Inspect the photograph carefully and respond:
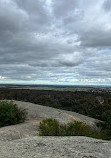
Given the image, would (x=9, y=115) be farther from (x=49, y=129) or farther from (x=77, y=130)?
(x=77, y=130)

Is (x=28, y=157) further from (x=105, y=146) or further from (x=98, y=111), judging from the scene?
(x=98, y=111)

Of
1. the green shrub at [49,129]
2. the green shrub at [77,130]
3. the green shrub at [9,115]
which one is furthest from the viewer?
the green shrub at [9,115]

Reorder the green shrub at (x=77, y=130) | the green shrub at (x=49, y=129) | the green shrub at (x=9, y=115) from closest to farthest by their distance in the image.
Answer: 1. the green shrub at (x=49, y=129)
2. the green shrub at (x=77, y=130)
3. the green shrub at (x=9, y=115)

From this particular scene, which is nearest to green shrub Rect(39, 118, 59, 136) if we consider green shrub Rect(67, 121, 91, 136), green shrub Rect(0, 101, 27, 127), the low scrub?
the low scrub

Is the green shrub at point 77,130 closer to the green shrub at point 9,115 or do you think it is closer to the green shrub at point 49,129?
the green shrub at point 49,129

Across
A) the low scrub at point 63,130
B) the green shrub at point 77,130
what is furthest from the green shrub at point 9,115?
the green shrub at point 77,130

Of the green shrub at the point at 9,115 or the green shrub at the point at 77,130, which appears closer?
the green shrub at the point at 77,130

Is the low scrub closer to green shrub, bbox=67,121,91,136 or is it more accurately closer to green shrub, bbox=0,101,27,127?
green shrub, bbox=67,121,91,136

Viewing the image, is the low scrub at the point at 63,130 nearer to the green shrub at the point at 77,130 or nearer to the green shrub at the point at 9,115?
the green shrub at the point at 77,130

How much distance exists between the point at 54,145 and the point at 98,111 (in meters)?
26.9

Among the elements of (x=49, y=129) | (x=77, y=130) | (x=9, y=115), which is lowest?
(x=77, y=130)

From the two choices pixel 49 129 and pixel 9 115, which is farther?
pixel 9 115

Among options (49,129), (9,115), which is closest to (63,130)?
(49,129)

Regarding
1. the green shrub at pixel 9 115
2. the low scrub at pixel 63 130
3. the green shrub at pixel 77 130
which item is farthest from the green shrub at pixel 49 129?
the green shrub at pixel 9 115
